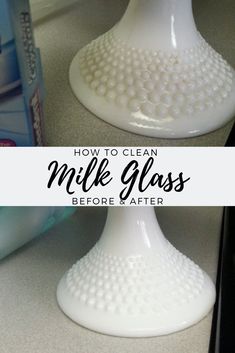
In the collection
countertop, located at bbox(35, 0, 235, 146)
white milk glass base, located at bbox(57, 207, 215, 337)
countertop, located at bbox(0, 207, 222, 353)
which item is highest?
countertop, located at bbox(35, 0, 235, 146)

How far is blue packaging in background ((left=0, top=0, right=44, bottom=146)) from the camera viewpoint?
30cm

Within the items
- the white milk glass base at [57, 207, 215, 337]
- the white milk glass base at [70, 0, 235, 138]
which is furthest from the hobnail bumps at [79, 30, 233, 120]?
the white milk glass base at [57, 207, 215, 337]

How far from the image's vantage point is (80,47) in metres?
0.42

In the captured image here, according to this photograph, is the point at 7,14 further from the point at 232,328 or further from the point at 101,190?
the point at 232,328

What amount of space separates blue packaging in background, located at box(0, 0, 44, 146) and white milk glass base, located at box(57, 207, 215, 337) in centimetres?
14

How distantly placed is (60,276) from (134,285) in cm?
8

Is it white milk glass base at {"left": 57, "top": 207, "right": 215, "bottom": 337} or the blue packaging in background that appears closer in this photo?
the blue packaging in background

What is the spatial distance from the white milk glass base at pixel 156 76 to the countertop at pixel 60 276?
6.8 inches

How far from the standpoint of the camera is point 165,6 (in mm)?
396

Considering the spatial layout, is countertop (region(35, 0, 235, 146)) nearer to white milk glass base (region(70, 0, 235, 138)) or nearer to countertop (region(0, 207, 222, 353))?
white milk glass base (region(70, 0, 235, 138))

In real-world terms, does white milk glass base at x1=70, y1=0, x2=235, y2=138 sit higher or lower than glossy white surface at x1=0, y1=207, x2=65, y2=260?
higher

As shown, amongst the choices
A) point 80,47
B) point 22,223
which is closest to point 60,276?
point 22,223

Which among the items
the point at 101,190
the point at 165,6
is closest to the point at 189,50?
the point at 165,6

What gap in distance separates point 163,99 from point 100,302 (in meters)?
0.18
